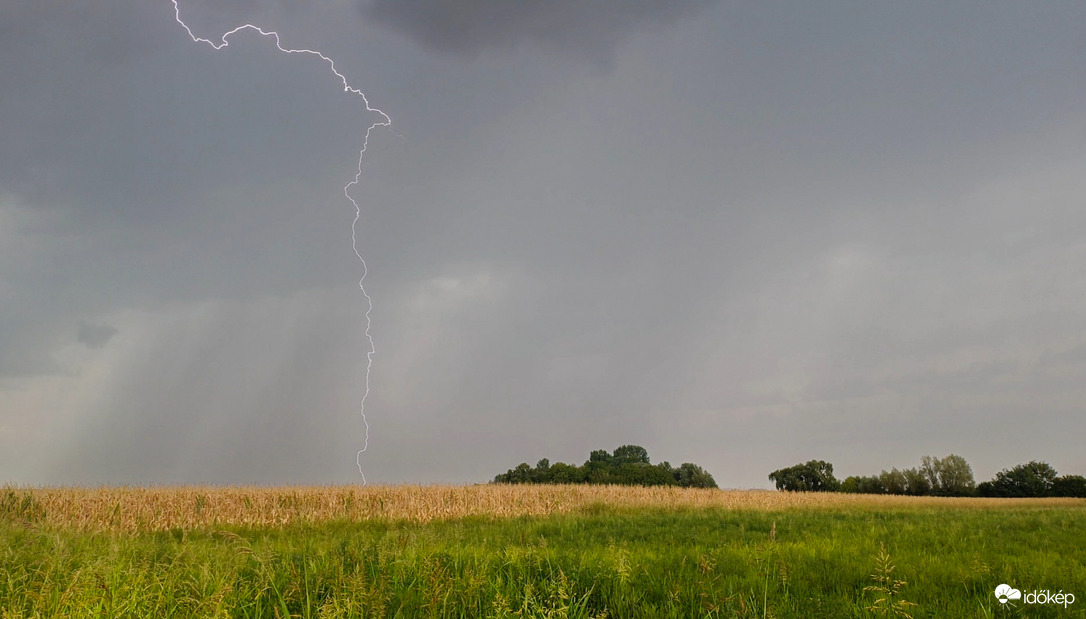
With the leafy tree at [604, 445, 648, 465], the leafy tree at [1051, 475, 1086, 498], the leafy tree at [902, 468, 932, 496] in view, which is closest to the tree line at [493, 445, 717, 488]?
the leafy tree at [604, 445, 648, 465]

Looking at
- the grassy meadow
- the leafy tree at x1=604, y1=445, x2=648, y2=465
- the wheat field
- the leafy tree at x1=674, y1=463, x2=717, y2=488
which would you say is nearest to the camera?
the grassy meadow

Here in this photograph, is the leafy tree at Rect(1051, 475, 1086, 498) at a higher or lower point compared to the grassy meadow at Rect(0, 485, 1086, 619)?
Answer: lower

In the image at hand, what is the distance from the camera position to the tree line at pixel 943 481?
3558 inches

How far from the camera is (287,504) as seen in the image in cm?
2616

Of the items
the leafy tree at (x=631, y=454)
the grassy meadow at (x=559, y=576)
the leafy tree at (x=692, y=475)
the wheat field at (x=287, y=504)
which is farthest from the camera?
the leafy tree at (x=631, y=454)

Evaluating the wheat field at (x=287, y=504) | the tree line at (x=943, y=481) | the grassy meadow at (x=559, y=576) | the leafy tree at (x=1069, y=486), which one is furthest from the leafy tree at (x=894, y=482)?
the grassy meadow at (x=559, y=576)

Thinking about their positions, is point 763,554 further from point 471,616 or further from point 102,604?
point 102,604

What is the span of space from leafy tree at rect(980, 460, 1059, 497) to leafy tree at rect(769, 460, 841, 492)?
22924mm

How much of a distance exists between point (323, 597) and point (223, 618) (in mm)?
1605

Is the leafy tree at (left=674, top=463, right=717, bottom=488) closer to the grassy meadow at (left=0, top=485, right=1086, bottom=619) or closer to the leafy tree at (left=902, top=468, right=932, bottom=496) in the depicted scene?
the leafy tree at (left=902, top=468, right=932, bottom=496)

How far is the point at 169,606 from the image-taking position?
5809 mm

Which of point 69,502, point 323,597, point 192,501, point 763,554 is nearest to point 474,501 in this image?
point 192,501

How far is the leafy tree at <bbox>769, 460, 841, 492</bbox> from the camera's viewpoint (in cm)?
Answer: 9006

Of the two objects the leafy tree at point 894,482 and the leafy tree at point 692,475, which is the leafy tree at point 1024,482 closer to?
the leafy tree at point 894,482
